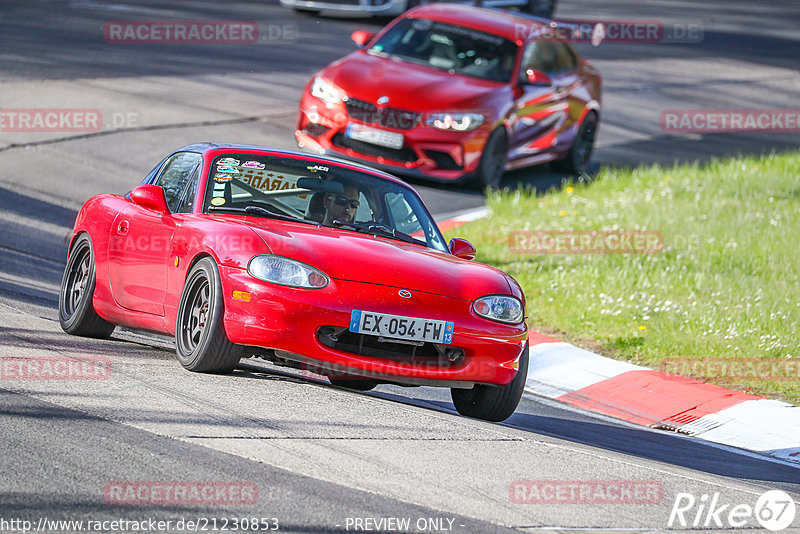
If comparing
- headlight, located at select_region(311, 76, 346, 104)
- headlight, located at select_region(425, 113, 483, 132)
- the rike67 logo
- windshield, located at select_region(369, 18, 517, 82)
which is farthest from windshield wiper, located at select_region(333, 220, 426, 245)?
windshield, located at select_region(369, 18, 517, 82)

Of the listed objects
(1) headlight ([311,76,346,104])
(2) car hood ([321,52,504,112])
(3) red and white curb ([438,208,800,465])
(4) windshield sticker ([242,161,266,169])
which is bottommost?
(3) red and white curb ([438,208,800,465])

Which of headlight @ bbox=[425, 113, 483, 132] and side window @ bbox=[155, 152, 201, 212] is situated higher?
side window @ bbox=[155, 152, 201, 212]

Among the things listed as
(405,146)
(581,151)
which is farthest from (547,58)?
(405,146)

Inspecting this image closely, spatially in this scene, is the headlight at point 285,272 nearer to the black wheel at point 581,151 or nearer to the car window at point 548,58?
the car window at point 548,58

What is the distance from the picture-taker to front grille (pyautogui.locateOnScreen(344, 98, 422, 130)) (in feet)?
45.4

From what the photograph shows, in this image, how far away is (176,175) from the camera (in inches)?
318

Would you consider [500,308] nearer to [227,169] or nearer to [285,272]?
[285,272]

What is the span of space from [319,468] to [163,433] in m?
0.72

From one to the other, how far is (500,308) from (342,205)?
50.4 inches

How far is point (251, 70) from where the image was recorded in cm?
1925

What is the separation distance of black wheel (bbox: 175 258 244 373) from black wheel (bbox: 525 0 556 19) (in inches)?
861

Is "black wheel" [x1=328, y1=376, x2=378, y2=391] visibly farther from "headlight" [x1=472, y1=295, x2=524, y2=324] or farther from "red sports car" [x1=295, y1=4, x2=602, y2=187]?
"red sports car" [x1=295, y1=4, x2=602, y2=187]

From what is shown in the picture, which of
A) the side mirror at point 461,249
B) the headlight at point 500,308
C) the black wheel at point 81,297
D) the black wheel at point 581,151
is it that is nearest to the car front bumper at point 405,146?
the black wheel at point 581,151

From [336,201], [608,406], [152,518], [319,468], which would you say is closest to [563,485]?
[319,468]
